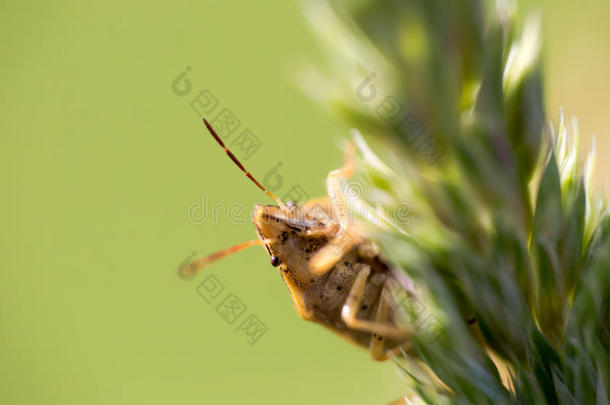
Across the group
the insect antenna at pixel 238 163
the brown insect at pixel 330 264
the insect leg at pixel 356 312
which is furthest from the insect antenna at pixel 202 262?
the insect leg at pixel 356 312

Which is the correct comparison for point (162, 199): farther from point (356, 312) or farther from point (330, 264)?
point (356, 312)

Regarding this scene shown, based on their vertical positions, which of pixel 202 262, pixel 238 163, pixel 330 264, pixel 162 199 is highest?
pixel 162 199

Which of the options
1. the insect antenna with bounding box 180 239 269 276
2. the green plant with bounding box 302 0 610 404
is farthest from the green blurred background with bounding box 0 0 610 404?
the green plant with bounding box 302 0 610 404

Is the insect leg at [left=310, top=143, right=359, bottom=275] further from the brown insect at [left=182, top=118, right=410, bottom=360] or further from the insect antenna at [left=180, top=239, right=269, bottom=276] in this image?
the insect antenna at [left=180, top=239, right=269, bottom=276]

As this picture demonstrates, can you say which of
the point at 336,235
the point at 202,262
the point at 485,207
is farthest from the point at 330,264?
the point at 485,207

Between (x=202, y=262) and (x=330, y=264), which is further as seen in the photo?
(x=330, y=264)

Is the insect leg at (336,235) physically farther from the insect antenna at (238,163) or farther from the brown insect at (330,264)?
the insect antenna at (238,163)

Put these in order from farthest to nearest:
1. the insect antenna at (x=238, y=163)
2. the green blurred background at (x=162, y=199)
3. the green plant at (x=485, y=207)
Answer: the green blurred background at (x=162, y=199) < the insect antenna at (x=238, y=163) < the green plant at (x=485, y=207)

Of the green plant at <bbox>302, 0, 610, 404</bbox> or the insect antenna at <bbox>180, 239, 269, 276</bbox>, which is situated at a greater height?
the insect antenna at <bbox>180, 239, 269, 276</bbox>
